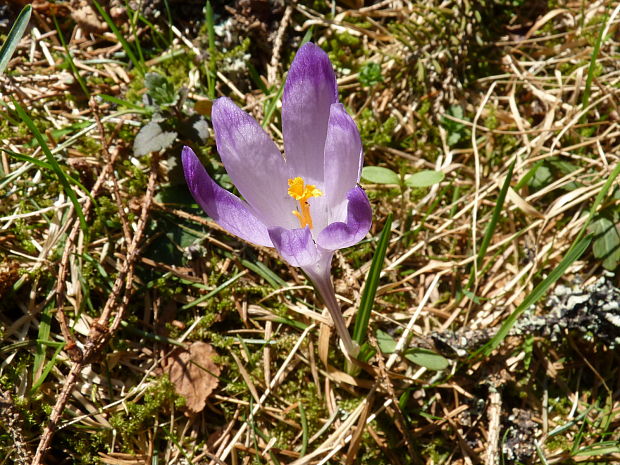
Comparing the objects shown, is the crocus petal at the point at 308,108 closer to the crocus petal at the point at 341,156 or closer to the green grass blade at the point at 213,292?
the crocus petal at the point at 341,156

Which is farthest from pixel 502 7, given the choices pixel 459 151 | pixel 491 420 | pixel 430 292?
pixel 491 420

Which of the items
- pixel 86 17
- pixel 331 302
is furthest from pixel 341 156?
pixel 86 17

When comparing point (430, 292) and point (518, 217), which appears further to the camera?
point (518, 217)

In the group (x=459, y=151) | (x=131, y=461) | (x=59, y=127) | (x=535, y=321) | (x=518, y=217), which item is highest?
(x=59, y=127)

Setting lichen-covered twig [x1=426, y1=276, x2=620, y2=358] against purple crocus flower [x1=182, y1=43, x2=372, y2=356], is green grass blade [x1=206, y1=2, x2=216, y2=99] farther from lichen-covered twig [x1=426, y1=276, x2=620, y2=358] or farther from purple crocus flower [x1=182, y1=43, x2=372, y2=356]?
lichen-covered twig [x1=426, y1=276, x2=620, y2=358]

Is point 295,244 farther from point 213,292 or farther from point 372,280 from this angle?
point 213,292

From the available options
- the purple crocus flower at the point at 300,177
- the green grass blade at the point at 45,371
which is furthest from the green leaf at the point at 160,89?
the green grass blade at the point at 45,371

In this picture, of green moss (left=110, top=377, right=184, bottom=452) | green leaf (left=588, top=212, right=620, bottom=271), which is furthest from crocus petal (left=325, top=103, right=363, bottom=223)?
green leaf (left=588, top=212, right=620, bottom=271)

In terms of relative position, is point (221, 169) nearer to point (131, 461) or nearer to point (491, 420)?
point (131, 461)
